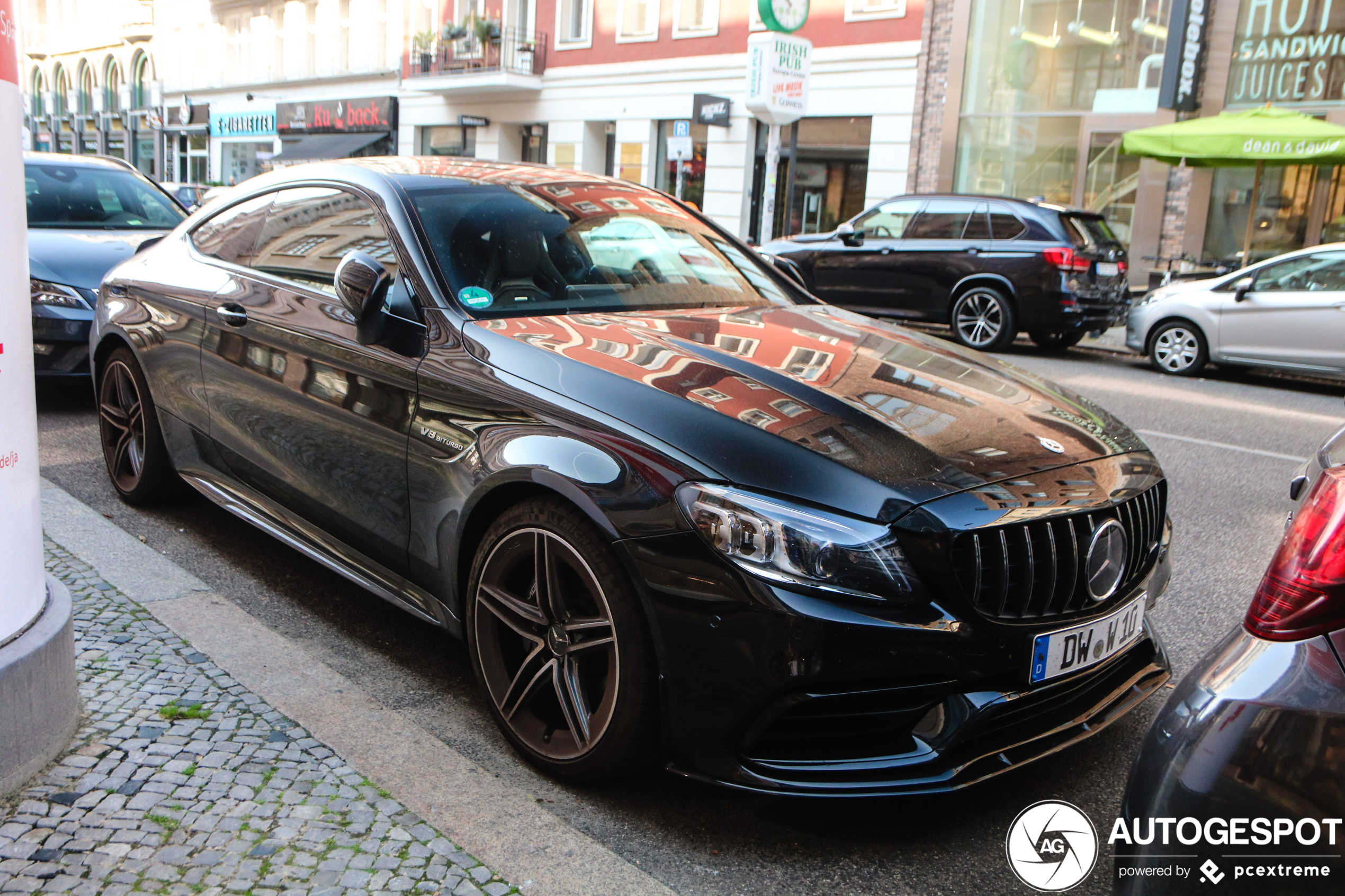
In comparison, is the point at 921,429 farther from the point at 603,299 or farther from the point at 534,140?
the point at 534,140

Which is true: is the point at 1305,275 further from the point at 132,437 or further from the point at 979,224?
the point at 132,437

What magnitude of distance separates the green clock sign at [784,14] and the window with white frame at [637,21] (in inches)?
333

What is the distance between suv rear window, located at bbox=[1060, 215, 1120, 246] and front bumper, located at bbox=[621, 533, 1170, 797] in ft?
35.8

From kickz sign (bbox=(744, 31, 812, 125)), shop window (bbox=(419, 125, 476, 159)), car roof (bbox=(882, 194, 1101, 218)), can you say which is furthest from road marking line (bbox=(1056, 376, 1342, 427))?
shop window (bbox=(419, 125, 476, 159))

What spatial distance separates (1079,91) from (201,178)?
112ft

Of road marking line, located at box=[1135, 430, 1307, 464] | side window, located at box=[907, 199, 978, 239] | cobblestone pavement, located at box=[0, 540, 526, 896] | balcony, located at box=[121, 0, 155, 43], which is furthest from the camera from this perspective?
balcony, located at box=[121, 0, 155, 43]

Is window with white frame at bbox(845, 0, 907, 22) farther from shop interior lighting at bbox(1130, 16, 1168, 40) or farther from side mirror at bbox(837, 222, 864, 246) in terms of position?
side mirror at bbox(837, 222, 864, 246)

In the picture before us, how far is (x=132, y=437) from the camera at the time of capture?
5000 millimetres

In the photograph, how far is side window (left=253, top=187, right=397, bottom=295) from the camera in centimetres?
371

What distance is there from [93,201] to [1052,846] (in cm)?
804

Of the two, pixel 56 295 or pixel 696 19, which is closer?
pixel 56 295

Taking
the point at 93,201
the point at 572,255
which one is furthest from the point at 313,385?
the point at 93,201

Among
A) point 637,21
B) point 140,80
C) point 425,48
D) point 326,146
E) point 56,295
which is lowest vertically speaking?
point 56,295

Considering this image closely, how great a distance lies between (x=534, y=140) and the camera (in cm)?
2950
